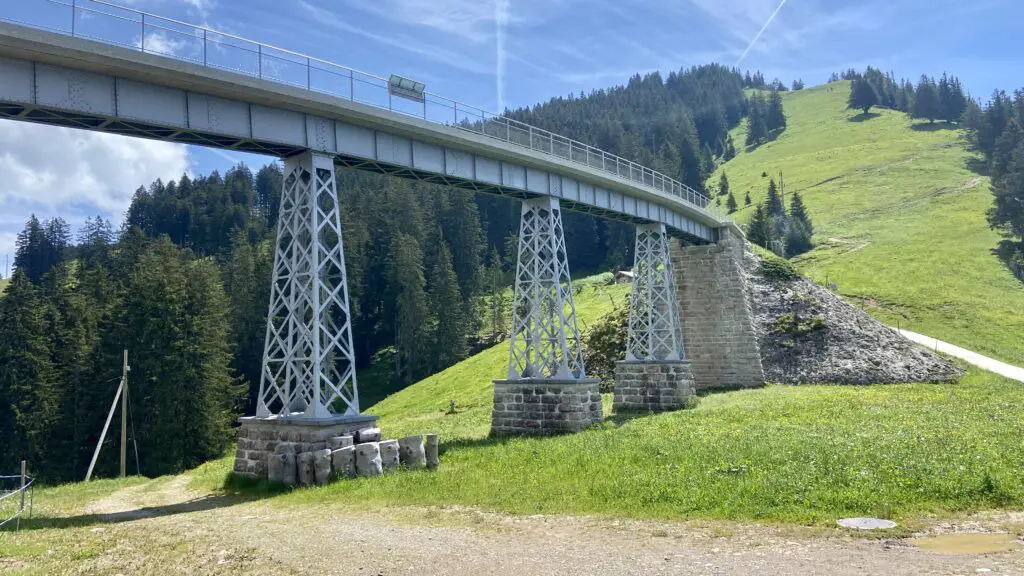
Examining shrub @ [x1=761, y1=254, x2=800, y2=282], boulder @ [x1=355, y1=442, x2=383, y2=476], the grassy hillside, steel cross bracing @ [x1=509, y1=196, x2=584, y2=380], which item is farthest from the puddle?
the grassy hillside

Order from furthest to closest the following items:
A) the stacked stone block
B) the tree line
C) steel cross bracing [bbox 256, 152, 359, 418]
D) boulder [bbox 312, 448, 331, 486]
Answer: the tree line
the stacked stone block
steel cross bracing [bbox 256, 152, 359, 418]
boulder [bbox 312, 448, 331, 486]

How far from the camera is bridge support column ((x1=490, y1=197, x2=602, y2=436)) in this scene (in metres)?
24.1

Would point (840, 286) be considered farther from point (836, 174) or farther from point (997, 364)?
point (836, 174)

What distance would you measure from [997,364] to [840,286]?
17879 millimetres

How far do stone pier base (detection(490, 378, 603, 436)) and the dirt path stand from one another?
1029 cm

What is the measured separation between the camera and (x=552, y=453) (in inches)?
754

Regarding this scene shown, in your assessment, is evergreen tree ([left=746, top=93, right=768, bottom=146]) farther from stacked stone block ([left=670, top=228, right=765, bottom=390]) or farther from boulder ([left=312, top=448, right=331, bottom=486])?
boulder ([left=312, top=448, right=331, bottom=486])

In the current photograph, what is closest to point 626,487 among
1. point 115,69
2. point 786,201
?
point 115,69

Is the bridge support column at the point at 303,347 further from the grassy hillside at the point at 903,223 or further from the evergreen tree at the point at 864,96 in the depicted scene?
the evergreen tree at the point at 864,96

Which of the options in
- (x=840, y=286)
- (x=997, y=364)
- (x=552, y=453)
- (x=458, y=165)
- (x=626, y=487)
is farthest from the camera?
(x=840, y=286)

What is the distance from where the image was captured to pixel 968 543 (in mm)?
9820

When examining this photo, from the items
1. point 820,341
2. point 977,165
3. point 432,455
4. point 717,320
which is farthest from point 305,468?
point 977,165

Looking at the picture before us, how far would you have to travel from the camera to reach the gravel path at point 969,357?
36906 millimetres

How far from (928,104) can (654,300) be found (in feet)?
416
